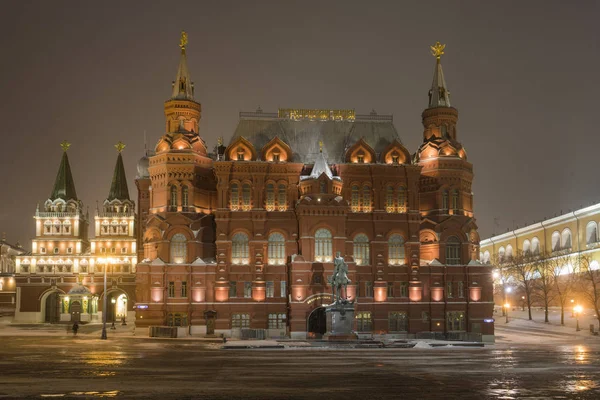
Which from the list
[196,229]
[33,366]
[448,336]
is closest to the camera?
[33,366]

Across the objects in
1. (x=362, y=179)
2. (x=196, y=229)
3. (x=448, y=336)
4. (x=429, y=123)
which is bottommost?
(x=448, y=336)

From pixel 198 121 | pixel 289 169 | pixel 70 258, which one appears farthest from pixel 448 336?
pixel 70 258

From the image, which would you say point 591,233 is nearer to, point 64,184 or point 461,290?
point 461,290

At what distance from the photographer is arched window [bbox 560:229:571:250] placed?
405 ft

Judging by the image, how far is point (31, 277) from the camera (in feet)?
386

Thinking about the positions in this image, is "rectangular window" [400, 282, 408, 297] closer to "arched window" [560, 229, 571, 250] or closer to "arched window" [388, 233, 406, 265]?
"arched window" [388, 233, 406, 265]

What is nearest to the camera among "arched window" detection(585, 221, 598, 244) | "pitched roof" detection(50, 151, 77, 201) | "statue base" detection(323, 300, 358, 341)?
"statue base" detection(323, 300, 358, 341)

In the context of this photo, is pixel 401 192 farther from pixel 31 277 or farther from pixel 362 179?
pixel 31 277

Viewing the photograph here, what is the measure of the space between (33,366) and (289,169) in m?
46.3

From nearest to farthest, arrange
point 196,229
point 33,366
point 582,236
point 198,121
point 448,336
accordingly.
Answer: point 33,366 < point 448,336 < point 196,229 < point 198,121 < point 582,236

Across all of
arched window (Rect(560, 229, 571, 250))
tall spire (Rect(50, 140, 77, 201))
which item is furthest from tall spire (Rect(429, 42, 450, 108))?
tall spire (Rect(50, 140, 77, 201))

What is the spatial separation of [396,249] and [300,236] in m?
11.8

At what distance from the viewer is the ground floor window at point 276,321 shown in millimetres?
79375

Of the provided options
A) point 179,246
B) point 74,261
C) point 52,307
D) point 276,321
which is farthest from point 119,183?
point 276,321
